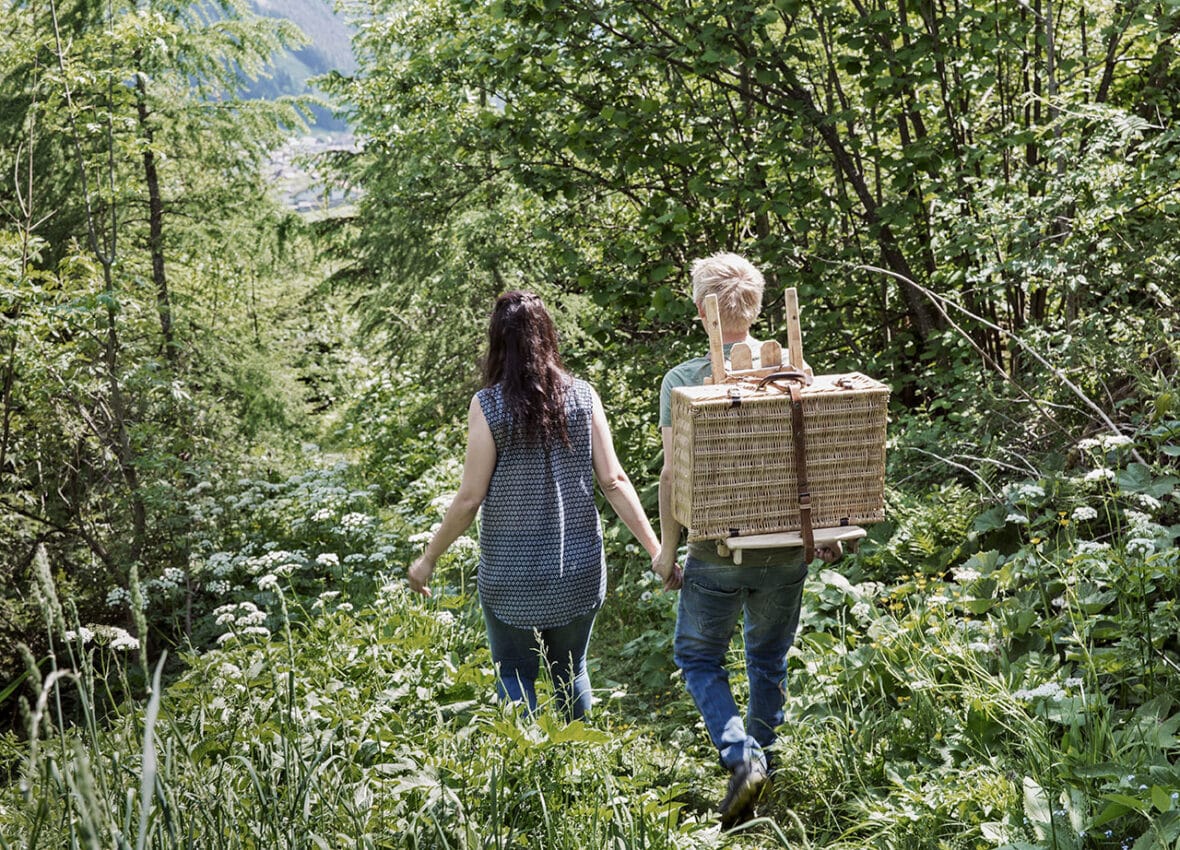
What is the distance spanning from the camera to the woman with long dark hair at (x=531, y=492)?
3.65 meters

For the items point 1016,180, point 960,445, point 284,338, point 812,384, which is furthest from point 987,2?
point 284,338

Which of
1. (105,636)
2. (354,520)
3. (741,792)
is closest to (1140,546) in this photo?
(741,792)

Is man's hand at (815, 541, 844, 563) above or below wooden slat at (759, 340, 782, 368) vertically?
below

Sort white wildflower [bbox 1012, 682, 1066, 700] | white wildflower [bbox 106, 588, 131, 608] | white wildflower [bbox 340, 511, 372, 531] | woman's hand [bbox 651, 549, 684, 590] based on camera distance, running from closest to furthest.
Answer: white wildflower [bbox 1012, 682, 1066, 700] → woman's hand [bbox 651, 549, 684, 590] → white wildflower [bbox 106, 588, 131, 608] → white wildflower [bbox 340, 511, 372, 531]

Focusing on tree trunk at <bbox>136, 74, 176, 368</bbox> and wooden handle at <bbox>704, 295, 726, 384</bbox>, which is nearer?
wooden handle at <bbox>704, 295, 726, 384</bbox>

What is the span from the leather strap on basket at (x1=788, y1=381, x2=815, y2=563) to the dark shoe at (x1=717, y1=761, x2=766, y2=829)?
2.59 feet

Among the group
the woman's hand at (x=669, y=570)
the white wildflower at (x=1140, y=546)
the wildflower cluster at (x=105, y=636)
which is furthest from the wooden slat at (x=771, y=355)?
the wildflower cluster at (x=105, y=636)

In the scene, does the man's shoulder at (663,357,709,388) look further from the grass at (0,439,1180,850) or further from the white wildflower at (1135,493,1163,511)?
the white wildflower at (1135,493,1163,511)

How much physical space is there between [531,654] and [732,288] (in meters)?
1.51

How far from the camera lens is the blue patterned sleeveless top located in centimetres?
366

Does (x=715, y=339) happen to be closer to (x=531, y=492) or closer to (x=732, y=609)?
(x=531, y=492)

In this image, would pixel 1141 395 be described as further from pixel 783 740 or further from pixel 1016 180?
pixel 783 740

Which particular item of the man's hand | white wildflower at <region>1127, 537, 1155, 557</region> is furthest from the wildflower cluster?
white wildflower at <region>1127, 537, 1155, 557</region>

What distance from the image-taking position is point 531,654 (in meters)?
3.82
